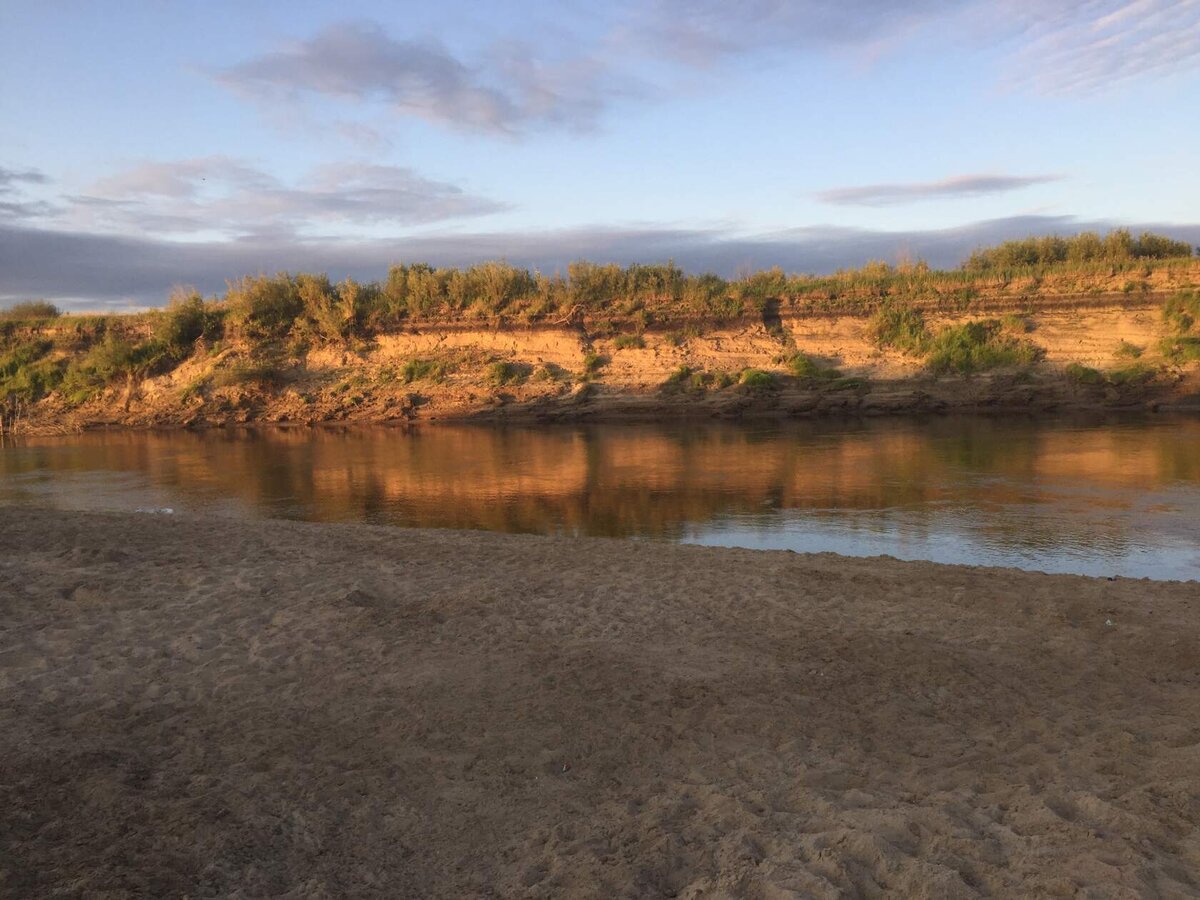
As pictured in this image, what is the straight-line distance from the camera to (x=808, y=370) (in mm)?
29953

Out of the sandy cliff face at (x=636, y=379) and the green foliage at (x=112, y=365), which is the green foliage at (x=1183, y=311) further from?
the green foliage at (x=112, y=365)

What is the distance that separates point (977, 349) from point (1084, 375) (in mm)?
3429

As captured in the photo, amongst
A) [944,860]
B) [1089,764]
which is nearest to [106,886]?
[944,860]

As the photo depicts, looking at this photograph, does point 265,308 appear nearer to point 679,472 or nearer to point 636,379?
point 636,379

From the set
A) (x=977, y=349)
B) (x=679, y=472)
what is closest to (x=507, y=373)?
(x=679, y=472)

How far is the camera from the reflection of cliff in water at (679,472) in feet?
41.3

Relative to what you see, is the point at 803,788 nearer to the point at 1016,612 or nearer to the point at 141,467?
the point at 1016,612

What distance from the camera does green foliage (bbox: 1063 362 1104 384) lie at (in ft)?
88.9

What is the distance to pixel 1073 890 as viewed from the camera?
3.14 m

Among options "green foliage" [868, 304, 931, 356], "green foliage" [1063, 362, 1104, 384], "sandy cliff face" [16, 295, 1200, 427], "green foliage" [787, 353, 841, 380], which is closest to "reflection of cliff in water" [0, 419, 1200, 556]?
"sandy cliff face" [16, 295, 1200, 427]

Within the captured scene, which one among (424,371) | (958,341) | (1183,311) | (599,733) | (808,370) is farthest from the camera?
(424,371)

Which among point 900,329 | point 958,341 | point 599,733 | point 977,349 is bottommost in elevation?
point 599,733

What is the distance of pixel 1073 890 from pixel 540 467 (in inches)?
624

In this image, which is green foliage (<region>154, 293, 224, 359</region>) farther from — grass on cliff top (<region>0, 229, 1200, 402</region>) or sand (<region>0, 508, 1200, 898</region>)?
sand (<region>0, 508, 1200, 898</region>)
